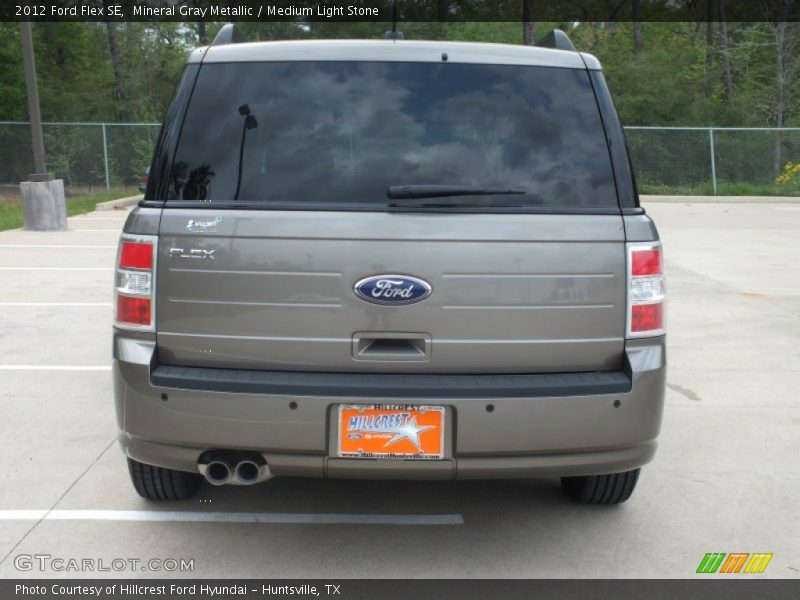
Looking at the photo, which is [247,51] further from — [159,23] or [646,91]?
[159,23]

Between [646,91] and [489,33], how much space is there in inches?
345

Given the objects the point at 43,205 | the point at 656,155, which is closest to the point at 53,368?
the point at 43,205

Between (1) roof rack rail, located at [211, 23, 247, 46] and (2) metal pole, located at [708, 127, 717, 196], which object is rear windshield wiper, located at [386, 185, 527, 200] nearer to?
(1) roof rack rail, located at [211, 23, 247, 46]

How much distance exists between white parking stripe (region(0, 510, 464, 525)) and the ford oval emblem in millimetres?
1235

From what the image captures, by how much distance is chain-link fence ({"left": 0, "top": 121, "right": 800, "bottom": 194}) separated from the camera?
24109mm

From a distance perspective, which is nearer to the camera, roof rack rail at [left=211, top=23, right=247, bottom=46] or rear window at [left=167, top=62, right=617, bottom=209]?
rear window at [left=167, top=62, right=617, bottom=209]

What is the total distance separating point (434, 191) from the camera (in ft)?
10.4

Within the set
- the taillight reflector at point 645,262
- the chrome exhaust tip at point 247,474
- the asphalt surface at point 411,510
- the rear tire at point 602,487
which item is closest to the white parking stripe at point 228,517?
the asphalt surface at point 411,510

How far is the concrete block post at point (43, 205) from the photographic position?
571 inches

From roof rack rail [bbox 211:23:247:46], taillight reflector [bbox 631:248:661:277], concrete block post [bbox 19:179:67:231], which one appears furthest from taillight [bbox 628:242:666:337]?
concrete block post [bbox 19:179:67:231]

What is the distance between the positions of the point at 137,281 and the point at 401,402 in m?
1.06

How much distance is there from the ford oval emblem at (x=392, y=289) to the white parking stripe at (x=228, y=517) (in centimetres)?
123

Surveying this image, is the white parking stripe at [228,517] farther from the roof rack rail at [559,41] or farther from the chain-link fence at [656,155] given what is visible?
the chain-link fence at [656,155]

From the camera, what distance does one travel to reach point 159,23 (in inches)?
1457
